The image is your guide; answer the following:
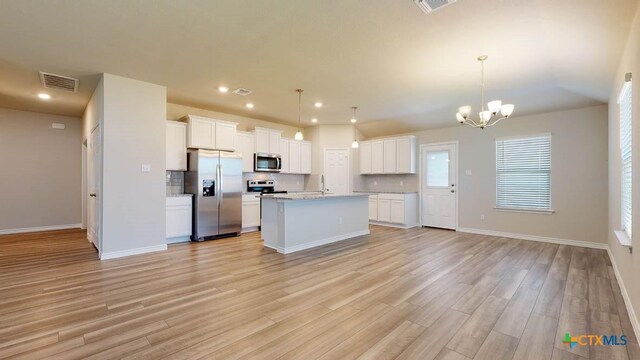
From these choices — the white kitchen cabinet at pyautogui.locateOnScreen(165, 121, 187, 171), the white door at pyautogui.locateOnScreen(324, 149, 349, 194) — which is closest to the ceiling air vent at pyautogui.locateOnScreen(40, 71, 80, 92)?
the white kitchen cabinet at pyautogui.locateOnScreen(165, 121, 187, 171)

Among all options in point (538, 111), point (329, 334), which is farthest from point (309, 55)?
point (538, 111)

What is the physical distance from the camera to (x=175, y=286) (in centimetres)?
315

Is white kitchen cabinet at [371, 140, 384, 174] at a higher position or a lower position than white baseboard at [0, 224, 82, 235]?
higher

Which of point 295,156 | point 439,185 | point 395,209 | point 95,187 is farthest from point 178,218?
point 439,185

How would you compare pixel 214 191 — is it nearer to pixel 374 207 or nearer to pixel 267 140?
pixel 267 140

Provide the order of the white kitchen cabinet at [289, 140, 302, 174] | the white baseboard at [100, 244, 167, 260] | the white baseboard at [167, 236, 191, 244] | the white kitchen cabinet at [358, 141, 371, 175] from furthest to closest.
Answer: the white kitchen cabinet at [358, 141, 371, 175], the white kitchen cabinet at [289, 140, 302, 174], the white baseboard at [167, 236, 191, 244], the white baseboard at [100, 244, 167, 260]

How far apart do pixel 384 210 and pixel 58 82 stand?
7003 mm

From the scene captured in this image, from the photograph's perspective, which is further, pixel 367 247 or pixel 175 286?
pixel 367 247

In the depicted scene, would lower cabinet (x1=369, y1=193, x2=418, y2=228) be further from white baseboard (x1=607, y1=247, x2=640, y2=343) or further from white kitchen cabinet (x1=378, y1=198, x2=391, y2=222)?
white baseboard (x1=607, y1=247, x2=640, y2=343)

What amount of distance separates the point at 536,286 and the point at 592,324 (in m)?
0.87

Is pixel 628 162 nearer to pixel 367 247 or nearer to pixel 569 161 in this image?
pixel 569 161

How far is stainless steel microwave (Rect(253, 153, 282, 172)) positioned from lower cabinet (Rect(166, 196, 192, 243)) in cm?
184

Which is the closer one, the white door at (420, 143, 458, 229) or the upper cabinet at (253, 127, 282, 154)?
the upper cabinet at (253, 127, 282, 154)

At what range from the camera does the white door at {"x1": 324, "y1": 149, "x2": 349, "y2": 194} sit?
7.93 meters
